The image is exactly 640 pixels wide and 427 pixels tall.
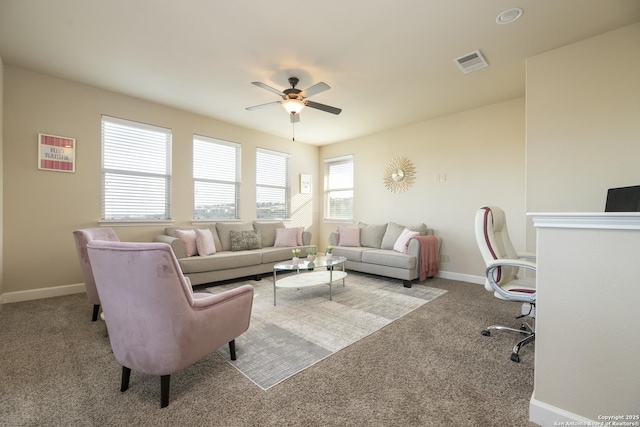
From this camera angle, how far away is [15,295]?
3.22m

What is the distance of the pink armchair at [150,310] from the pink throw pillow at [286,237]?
11.5ft

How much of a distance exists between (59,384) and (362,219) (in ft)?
16.4

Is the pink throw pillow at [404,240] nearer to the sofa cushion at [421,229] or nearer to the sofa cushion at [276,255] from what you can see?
the sofa cushion at [421,229]

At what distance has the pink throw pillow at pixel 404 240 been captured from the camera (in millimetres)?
4305

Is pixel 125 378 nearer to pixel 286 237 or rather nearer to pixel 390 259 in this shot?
pixel 390 259

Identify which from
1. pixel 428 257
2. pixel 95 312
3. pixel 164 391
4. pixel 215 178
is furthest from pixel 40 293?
pixel 428 257

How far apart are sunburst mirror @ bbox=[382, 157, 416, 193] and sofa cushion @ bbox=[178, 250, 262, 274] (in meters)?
2.87

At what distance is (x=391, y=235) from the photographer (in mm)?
4844

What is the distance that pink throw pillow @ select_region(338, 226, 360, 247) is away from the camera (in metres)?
5.20

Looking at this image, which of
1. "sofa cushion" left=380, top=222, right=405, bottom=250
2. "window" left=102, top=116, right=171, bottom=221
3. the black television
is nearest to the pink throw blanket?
"sofa cushion" left=380, top=222, right=405, bottom=250

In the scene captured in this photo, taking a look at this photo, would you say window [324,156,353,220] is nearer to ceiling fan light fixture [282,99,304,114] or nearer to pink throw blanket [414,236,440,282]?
pink throw blanket [414,236,440,282]

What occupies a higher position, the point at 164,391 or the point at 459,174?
the point at 459,174

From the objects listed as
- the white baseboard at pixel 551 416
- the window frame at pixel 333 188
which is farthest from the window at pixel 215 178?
the white baseboard at pixel 551 416

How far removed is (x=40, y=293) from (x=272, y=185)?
12.6ft
